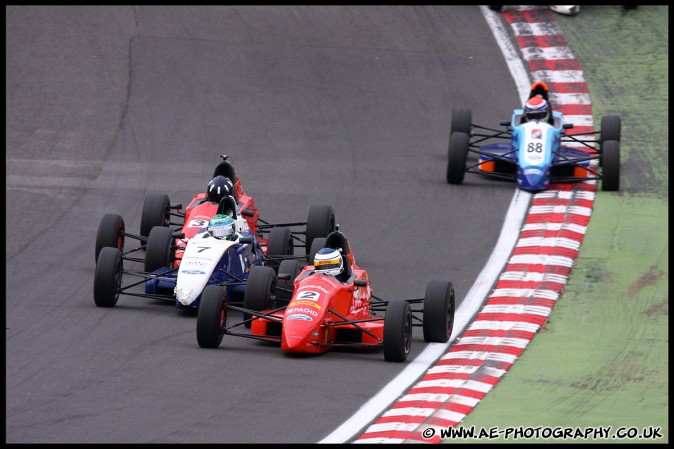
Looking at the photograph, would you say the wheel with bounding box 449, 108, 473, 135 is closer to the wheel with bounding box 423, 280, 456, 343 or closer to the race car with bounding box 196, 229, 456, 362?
the race car with bounding box 196, 229, 456, 362

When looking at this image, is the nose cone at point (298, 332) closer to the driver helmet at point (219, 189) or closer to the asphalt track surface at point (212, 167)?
the asphalt track surface at point (212, 167)

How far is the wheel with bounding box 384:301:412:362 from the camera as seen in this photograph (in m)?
15.9

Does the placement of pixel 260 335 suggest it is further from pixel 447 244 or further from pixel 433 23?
pixel 433 23

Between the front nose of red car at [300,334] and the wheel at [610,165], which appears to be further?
the wheel at [610,165]

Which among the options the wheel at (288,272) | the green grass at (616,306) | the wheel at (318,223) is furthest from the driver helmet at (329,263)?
the wheel at (318,223)

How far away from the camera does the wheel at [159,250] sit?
18.8 m

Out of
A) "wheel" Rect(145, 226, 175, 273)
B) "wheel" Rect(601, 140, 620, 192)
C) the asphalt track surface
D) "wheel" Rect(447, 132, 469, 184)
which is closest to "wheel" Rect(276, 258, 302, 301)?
the asphalt track surface

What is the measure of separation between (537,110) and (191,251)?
26.5ft

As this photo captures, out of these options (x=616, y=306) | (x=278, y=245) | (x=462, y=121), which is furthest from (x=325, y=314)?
(x=462, y=121)

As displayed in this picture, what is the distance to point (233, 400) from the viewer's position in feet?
48.3

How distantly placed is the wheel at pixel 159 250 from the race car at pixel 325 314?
1719 millimetres

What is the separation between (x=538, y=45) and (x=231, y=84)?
21.4 ft

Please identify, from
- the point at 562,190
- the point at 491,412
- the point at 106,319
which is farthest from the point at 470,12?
the point at 491,412

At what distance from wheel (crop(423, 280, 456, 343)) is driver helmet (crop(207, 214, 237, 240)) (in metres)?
3.12
